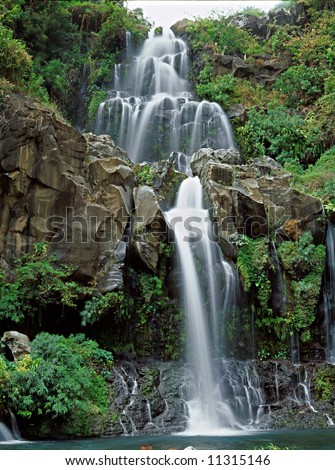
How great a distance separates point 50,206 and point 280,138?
1090 centimetres

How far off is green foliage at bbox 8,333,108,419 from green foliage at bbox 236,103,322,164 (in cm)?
1253

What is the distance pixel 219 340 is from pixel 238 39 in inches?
738

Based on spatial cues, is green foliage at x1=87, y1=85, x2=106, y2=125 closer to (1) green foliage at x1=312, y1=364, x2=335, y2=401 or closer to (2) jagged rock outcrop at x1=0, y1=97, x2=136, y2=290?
(2) jagged rock outcrop at x1=0, y1=97, x2=136, y2=290

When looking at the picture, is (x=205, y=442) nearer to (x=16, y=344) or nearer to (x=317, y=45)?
(x=16, y=344)

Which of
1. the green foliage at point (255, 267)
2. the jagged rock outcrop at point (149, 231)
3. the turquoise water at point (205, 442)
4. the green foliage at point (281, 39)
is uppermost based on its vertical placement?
the green foliage at point (281, 39)

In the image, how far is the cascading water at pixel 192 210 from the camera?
11391 millimetres

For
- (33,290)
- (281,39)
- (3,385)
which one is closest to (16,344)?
(3,385)

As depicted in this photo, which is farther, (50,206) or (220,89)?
(220,89)

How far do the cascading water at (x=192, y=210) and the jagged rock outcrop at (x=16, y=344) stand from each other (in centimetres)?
376

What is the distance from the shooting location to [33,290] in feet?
37.6

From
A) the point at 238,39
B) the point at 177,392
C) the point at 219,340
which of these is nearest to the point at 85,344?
the point at 177,392

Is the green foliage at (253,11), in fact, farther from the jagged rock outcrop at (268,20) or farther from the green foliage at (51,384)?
the green foliage at (51,384)

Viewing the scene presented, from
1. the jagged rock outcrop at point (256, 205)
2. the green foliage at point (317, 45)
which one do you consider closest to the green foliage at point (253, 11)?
the green foliage at point (317, 45)

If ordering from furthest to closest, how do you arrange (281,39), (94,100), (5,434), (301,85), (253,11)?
(253,11)
(281,39)
(301,85)
(94,100)
(5,434)
